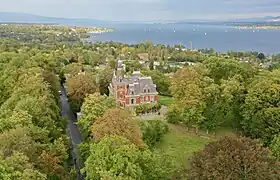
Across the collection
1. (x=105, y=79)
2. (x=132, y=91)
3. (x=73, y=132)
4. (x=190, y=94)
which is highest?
(x=190, y=94)

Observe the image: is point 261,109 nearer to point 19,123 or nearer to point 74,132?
point 74,132

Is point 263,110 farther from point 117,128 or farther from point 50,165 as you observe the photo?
point 50,165

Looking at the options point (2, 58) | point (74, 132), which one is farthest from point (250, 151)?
point (2, 58)

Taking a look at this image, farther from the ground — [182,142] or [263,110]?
[263,110]

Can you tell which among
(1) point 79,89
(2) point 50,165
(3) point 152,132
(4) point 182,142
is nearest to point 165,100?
(1) point 79,89

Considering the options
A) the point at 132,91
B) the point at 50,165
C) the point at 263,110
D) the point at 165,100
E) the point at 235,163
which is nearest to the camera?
the point at 235,163

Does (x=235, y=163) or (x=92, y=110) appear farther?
(x=92, y=110)
